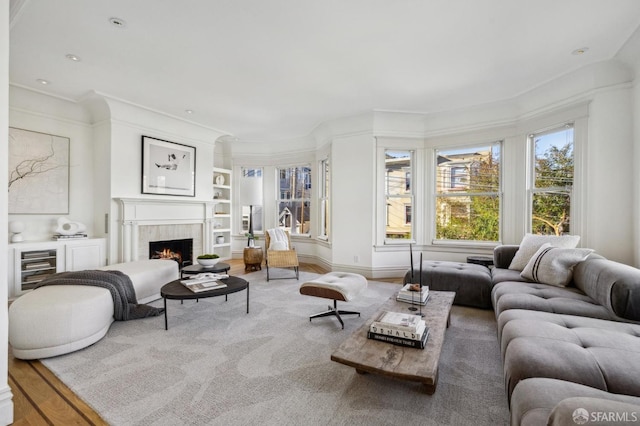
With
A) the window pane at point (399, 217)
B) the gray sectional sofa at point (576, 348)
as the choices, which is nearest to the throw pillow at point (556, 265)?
the gray sectional sofa at point (576, 348)

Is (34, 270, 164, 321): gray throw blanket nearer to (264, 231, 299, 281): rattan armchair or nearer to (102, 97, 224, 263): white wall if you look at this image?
(102, 97, 224, 263): white wall

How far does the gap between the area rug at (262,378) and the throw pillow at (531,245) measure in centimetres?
84

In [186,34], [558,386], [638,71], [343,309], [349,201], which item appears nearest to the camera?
[558,386]

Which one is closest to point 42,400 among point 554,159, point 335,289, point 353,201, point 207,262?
point 207,262

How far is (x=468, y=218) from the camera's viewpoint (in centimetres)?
491

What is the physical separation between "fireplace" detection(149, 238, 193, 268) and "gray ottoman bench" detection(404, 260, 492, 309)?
3.90 meters

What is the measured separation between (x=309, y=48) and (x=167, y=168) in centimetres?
337

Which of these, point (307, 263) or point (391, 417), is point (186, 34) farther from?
point (307, 263)

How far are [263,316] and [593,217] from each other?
3.80m

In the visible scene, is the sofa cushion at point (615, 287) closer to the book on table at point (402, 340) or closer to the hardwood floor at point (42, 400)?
the book on table at point (402, 340)

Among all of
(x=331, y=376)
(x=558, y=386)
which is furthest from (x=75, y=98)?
(x=558, y=386)

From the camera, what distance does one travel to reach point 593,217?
3400mm

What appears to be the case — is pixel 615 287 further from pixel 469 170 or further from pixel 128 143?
pixel 128 143

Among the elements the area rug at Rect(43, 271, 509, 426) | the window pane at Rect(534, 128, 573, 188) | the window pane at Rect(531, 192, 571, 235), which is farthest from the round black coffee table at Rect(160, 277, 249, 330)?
the window pane at Rect(534, 128, 573, 188)
